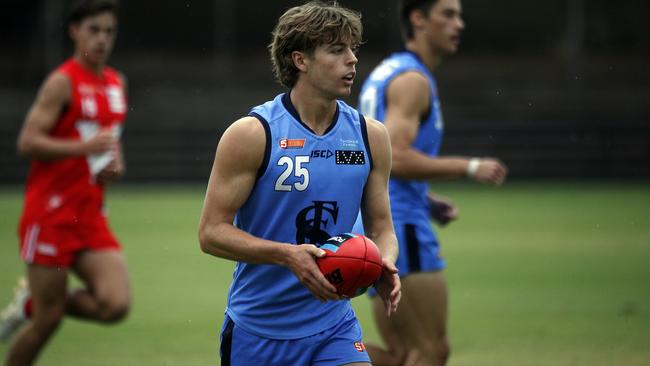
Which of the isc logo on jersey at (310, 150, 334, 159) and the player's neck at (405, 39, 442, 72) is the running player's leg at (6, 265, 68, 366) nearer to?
the player's neck at (405, 39, 442, 72)

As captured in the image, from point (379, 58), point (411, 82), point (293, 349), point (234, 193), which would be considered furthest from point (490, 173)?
point (379, 58)

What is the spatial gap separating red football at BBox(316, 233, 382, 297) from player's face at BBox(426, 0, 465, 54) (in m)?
2.95

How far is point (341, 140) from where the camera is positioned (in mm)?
5113

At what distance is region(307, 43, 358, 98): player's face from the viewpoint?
5.08 m

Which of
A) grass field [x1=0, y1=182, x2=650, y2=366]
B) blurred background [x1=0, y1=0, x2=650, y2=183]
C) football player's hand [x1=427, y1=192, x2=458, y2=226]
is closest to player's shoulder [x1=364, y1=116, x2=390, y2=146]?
football player's hand [x1=427, y1=192, x2=458, y2=226]

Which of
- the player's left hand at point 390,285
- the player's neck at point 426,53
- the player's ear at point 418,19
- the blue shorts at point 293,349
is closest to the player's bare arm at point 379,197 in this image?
the player's left hand at point 390,285

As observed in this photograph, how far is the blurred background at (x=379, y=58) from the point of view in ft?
86.9

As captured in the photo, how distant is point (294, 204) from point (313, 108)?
0.46m

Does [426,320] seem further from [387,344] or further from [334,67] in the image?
[334,67]

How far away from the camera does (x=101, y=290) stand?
7922mm

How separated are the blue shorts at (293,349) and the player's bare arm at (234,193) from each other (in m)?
0.42

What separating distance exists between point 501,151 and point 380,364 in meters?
19.9

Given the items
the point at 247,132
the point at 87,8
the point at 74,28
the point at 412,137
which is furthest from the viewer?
the point at 74,28

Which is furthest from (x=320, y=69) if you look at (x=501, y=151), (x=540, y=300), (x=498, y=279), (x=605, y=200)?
(x=501, y=151)
